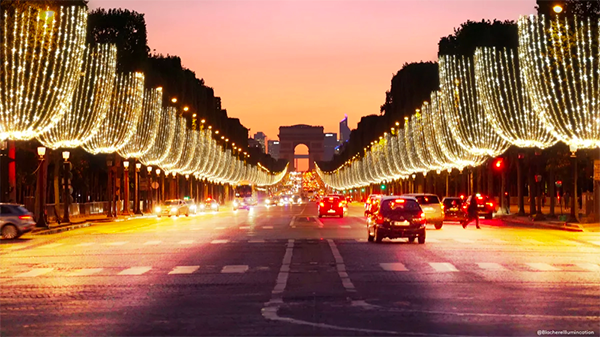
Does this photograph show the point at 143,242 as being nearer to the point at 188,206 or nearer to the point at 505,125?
the point at 505,125

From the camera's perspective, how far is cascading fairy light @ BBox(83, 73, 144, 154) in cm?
7588

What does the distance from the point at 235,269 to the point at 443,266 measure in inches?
→ 184

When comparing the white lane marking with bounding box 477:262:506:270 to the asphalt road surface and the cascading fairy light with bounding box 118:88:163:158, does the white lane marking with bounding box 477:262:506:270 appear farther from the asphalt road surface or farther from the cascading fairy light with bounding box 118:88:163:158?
the cascading fairy light with bounding box 118:88:163:158

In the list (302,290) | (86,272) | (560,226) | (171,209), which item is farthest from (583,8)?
(171,209)

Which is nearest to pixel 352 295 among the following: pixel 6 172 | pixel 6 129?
pixel 6 129

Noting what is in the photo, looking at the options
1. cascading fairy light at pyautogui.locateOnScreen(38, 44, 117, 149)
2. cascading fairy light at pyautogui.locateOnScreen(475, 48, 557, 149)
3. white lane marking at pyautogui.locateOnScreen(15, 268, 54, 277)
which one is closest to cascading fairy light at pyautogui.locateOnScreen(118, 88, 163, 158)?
cascading fairy light at pyautogui.locateOnScreen(38, 44, 117, 149)

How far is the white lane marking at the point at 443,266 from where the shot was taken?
24.2m

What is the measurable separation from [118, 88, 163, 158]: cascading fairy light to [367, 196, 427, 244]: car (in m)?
49.7

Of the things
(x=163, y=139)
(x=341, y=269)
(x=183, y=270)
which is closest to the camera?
(x=341, y=269)

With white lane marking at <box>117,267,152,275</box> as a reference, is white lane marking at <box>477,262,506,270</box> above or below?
below

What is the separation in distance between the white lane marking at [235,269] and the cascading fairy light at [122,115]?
5050 cm

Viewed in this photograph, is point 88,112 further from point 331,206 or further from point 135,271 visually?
point 135,271

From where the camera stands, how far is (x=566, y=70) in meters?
49.5

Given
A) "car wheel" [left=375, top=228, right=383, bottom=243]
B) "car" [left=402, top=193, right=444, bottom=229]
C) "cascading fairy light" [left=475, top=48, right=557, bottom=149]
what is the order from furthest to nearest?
"cascading fairy light" [left=475, top=48, right=557, bottom=149], "car" [left=402, top=193, right=444, bottom=229], "car wheel" [left=375, top=228, right=383, bottom=243]
